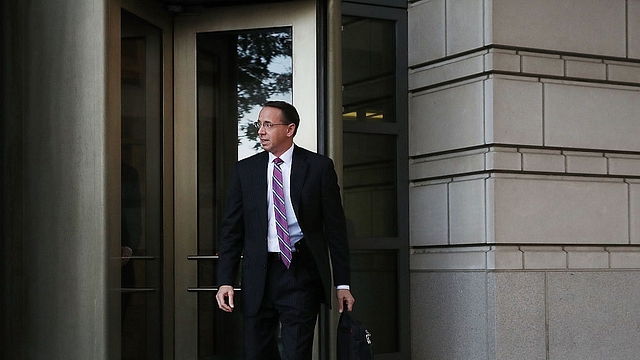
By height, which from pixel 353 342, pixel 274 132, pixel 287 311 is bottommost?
pixel 353 342

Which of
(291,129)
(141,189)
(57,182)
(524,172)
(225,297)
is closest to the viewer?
(225,297)

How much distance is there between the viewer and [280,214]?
255 inches

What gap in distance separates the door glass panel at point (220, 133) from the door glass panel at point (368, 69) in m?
1.35

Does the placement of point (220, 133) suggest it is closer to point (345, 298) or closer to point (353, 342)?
point (345, 298)

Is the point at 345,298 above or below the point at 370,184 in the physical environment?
below

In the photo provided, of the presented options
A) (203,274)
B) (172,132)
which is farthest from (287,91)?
(203,274)

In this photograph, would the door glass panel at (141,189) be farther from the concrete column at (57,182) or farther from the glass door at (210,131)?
the concrete column at (57,182)

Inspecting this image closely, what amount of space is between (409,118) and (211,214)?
2193 millimetres

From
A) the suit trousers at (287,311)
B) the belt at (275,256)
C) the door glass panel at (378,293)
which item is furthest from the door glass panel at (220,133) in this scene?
the belt at (275,256)

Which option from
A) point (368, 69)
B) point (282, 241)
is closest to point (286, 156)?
point (282, 241)

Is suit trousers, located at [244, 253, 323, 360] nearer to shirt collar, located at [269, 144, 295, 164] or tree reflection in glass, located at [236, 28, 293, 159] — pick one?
shirt collar, located at [269, 144, 295, 164]

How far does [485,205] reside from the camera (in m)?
8.56

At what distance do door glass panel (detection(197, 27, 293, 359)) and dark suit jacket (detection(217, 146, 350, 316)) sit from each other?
139cm

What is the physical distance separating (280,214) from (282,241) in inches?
6.8
